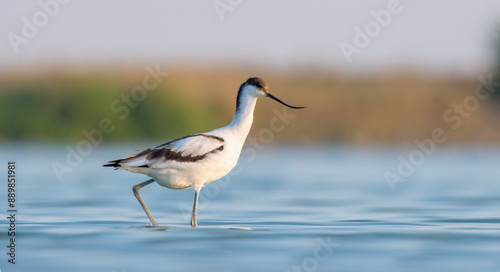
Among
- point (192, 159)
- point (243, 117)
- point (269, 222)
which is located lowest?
point (269, 222)

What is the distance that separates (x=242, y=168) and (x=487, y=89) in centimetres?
1493

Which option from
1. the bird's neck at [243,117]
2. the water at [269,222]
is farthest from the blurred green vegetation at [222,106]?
the bird's neck at [243,117]

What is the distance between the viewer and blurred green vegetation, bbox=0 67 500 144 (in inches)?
966

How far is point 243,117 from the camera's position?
10.2m

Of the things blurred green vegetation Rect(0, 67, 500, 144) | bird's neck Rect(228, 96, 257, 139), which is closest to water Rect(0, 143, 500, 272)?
bird's neck Rect(228, 96, 257, 139)

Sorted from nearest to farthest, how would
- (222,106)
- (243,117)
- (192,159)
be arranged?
(192,159) < (243,117) < (222,106)

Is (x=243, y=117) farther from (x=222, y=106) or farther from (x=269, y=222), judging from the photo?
(x=222, y=106)

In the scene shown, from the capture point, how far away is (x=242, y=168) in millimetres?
20203

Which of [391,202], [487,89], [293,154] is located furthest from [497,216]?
[487,89]

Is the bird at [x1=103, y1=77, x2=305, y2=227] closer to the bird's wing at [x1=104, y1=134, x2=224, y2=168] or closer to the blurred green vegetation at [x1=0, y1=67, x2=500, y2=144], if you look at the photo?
the bird's wing at [x1=104, y1=134, x2=224, y2=168]

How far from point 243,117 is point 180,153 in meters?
0.81

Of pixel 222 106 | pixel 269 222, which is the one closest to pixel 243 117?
pixel 269 222

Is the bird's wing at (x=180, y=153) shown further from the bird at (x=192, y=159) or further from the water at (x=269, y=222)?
the water at (x=269, y=222)

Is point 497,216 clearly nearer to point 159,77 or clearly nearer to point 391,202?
point 391,202
